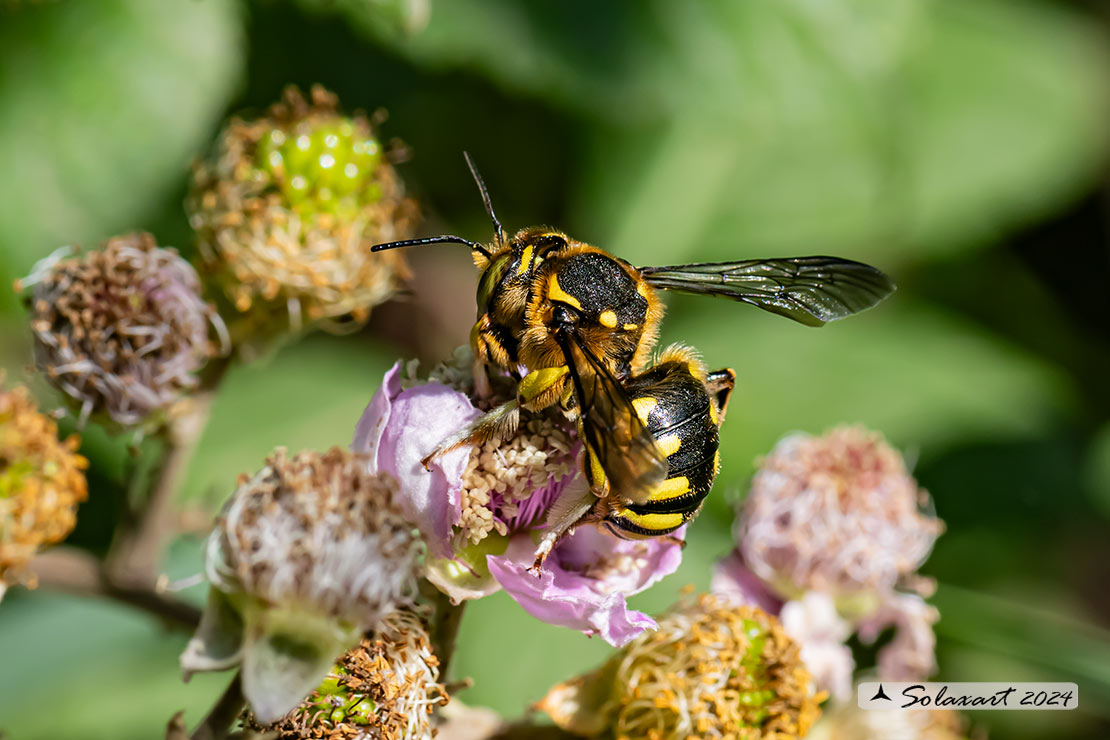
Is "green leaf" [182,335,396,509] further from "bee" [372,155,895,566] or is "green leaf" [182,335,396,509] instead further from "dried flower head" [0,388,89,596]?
"bee" [372,155,895,566]

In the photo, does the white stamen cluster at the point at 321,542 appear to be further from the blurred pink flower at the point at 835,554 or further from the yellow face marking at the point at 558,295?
the blurred pink flower at the point at 835,554

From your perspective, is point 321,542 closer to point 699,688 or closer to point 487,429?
point 487,429

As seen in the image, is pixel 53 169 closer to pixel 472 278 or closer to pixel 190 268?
pixel 190 268

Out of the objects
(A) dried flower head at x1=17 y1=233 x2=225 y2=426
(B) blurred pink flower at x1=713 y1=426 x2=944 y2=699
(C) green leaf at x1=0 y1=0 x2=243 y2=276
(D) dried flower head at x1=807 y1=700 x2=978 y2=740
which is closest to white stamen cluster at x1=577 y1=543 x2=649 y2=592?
(B) blurred pink flower at x1=713 y1=426 x2=944 y2=699

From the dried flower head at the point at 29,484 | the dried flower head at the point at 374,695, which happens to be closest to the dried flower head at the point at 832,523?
the dried flower head at the point at 374,695

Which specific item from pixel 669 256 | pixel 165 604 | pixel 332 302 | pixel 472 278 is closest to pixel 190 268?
pixel 332 302

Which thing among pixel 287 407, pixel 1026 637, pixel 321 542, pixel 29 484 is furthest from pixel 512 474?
pixel 287 407

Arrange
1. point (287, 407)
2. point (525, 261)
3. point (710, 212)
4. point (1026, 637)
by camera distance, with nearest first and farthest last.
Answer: point (525, 261) < point (1026, 637) < point (287, 407) < point (710, 212)
